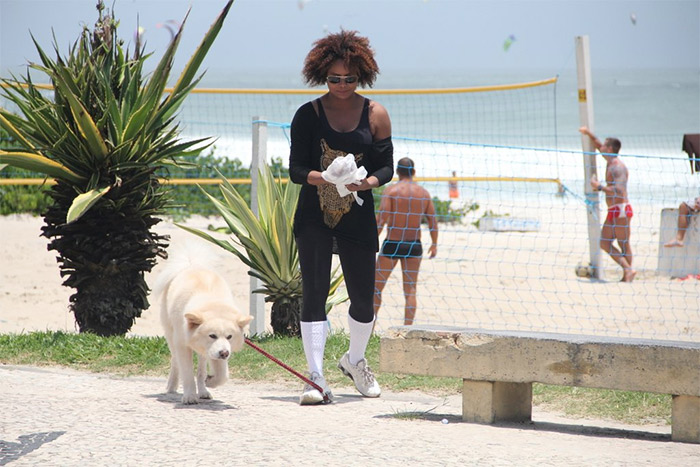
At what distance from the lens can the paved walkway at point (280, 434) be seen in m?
4.17

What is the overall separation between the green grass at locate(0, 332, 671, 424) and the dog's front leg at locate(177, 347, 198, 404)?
1.00 metres

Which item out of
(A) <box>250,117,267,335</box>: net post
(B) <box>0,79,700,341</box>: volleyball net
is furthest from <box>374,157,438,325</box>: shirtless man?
(A) <box>250,117,267,335</box>: net post

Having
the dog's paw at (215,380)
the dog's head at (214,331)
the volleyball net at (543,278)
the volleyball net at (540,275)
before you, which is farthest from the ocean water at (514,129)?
the dog's head at (214,331)

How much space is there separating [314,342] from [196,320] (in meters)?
0.80

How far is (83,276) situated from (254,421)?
314cm

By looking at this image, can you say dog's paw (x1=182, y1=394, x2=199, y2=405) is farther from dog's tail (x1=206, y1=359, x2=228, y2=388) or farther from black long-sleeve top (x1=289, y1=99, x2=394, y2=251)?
black long-sleeve top (x1=289, y1=99, x2=394, y2=251)

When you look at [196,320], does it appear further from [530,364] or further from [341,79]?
[530,364]

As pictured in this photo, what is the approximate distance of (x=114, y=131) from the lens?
723cm

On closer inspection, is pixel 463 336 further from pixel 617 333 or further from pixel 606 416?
pixel 617 333

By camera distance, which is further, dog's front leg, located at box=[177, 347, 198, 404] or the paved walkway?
dog's front leg, located at box=[177, 347, 198, 404]

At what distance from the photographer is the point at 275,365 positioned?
259 inches

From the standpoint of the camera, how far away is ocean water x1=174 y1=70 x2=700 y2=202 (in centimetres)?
2444

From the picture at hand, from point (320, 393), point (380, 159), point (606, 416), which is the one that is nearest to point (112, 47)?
point (380, 159)

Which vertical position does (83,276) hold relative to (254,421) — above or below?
above
